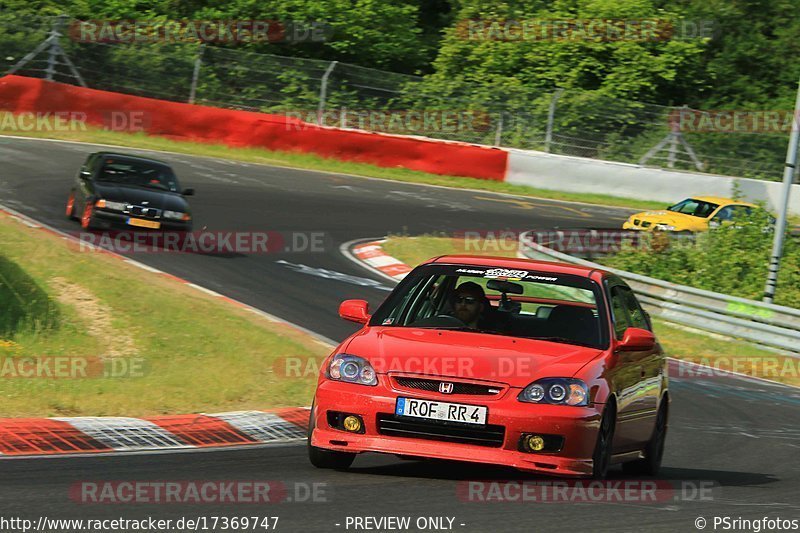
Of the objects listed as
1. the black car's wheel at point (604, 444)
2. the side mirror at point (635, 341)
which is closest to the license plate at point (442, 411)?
the black car's wheel at point (604, 444)

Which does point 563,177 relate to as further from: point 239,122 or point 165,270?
point 165,270

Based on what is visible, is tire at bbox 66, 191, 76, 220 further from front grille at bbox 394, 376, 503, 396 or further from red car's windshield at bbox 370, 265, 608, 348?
front grille at bbox 394, 376, 503, 396

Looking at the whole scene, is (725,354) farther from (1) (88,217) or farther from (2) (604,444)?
(2) (604,444)

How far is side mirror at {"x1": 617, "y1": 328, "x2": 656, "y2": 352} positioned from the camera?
8039 mm

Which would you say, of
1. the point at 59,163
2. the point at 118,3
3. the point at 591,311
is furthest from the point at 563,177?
the point at 591,311

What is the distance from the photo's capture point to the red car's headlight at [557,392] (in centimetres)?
727

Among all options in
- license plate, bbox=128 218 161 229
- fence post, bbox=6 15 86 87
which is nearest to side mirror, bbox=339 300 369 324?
license plate, bbox=128 218 161 229

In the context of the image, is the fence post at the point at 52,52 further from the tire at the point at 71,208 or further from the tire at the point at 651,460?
the tire at the point at 651,460

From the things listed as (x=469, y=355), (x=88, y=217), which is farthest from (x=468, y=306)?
(x=88, y=217)

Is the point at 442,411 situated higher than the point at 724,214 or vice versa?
the point at 442,411

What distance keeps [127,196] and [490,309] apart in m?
12.7

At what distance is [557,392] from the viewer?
732 cm

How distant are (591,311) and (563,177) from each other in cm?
2518

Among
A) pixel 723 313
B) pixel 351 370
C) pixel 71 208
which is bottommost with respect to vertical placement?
pixel 723 313
